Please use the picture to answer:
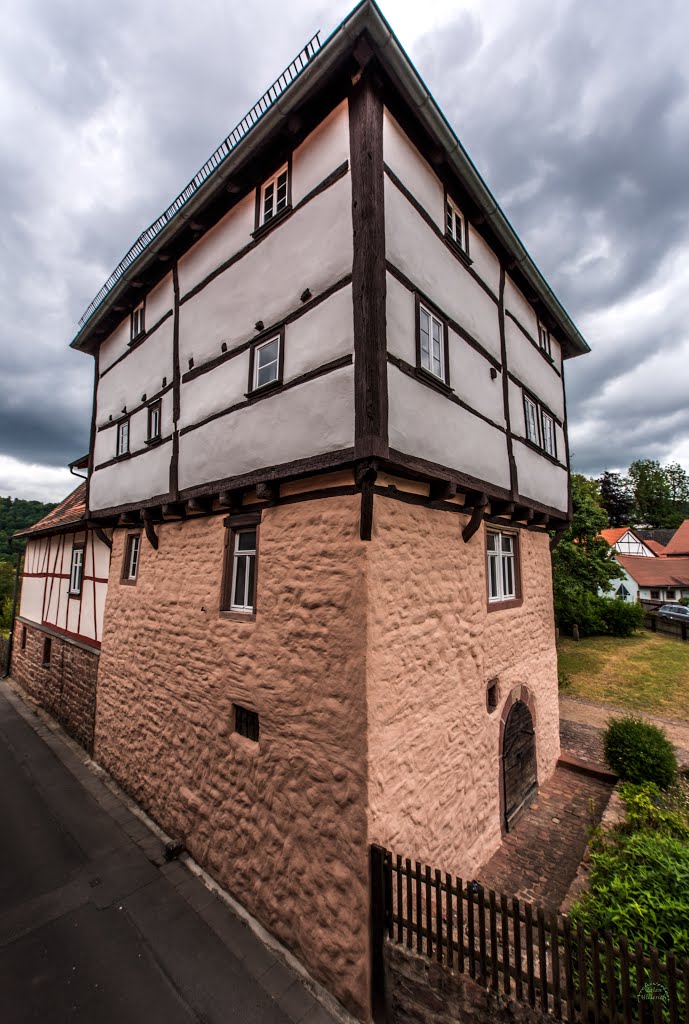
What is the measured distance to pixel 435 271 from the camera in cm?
593

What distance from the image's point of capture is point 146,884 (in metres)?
6.12

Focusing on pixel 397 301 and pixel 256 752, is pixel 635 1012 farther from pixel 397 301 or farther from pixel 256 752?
pixel 397 301

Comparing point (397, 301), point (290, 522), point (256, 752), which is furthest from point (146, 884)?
point (397, 301)

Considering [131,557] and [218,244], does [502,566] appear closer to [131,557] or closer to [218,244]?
[218,244]

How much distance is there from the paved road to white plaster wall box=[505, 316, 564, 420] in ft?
32.2

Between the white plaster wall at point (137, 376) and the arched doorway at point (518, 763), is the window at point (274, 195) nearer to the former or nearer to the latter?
the white plaster wall at point (137, 376)

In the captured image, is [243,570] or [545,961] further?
[243,570]

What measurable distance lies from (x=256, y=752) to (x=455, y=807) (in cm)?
289

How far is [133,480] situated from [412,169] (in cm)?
724

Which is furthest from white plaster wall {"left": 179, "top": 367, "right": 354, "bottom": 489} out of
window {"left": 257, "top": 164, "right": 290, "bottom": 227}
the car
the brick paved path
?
the car

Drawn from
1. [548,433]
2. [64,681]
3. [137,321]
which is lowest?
[64,681]

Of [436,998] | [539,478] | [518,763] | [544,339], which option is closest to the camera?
[436,998]

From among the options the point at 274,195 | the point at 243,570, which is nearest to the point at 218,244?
the point at 274,195

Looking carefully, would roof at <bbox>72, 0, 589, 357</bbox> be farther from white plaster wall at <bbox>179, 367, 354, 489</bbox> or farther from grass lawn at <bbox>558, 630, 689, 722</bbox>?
grass lawn at <bbox>558, 630, 689, 722</bbox>
